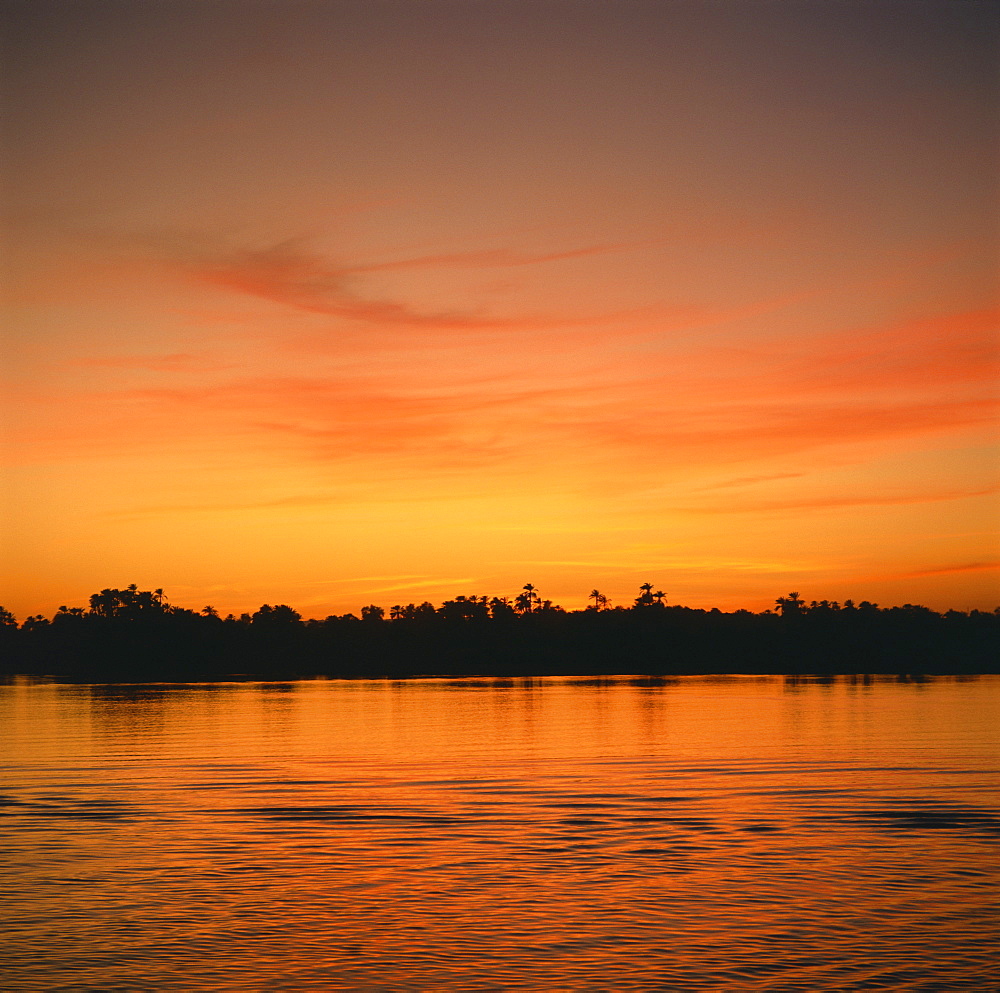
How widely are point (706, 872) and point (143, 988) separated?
1381 cm

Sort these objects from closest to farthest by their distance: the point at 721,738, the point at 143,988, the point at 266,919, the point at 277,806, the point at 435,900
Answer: the point at 143,988
the point at 266,919
the point at 435,900
the point at 277,806
the point at 721,738

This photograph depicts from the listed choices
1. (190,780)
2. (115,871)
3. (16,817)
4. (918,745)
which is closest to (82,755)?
(190,780)

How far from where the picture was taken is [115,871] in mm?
28109

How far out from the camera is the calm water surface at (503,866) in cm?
2023

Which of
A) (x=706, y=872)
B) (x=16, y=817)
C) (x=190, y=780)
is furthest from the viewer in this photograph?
(x=190, y=780)

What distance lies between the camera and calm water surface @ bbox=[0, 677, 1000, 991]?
2023 centimetres

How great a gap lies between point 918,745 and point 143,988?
4816 centimetres

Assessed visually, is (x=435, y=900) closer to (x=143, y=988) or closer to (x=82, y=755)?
(x=143, y=988)

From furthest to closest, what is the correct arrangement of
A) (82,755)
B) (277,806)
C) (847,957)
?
1. (82,755)
2. (277,806)
3. (847,957)

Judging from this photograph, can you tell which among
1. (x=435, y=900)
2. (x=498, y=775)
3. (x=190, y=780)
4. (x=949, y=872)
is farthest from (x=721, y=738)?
(x=435, y=900)

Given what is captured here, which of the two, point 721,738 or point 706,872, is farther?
point 721,738

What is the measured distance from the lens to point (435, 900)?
81.9 feet

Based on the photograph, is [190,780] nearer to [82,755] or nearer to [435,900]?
[82,755]

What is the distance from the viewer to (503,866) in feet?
A: 92.6
